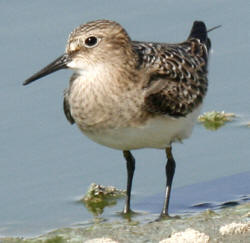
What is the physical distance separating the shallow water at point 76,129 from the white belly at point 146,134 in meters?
0.68

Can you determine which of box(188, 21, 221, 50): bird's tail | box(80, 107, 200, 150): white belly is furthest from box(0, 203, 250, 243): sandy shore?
box(188, 21, 221, 50): bird's tail

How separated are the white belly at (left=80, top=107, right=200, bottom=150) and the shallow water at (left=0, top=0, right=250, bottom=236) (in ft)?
2.22

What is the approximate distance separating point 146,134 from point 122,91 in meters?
0.42

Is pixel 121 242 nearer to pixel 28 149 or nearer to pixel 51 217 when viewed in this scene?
pixel 51 217

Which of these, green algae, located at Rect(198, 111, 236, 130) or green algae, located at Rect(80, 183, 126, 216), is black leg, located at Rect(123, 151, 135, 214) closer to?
green algae, located at Rect(80, 183, 126, 216)

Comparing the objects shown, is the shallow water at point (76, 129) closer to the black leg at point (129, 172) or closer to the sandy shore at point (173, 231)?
the black leg at point (129, 172)

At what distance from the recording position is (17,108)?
10.4m

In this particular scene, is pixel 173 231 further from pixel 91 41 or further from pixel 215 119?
pixel 215 119

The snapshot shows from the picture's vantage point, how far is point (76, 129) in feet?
33.9

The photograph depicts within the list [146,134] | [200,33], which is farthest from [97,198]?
[200,33]

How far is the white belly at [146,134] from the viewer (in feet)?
27.9

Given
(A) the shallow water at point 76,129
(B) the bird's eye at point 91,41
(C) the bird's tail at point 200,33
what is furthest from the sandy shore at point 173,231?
(C) the bird's tail at point 200,33

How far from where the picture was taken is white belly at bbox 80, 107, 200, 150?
8508 millimetres

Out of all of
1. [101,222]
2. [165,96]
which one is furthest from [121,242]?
[165,96]
